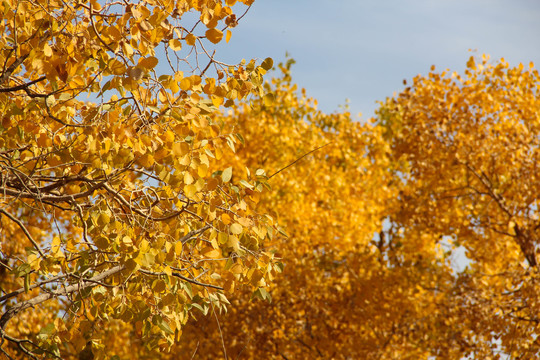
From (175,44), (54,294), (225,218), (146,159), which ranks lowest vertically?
(54,294)

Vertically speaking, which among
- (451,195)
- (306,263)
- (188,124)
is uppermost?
(451,195)

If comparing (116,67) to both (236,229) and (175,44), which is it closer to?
(175,44)

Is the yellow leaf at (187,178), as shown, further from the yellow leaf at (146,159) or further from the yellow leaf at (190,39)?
the yellow leaf at (190,39)

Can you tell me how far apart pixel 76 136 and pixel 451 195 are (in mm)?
9579

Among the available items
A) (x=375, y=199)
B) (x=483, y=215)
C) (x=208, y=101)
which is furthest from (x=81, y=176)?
(x=375, y=199)

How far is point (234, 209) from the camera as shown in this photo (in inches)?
176

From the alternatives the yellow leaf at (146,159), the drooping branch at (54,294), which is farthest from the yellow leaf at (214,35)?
the drooping branch at (54,294)

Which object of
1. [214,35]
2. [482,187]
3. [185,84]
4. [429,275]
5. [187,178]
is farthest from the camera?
[429,275]

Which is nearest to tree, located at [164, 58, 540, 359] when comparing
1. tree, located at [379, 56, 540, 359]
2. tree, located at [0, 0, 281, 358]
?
tree, located at [379, 56, 540, 359]

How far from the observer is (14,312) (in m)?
4.41

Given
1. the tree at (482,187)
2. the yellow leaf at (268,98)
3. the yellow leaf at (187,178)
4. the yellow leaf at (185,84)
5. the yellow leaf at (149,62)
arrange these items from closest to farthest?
the yellow leaf at (187,178)
the yellow leaf at (149,62)
the yellow leaf at (185,84)
the yellow leaf at (268,98)
the tree at (482,187)

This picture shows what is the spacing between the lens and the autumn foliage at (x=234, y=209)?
4.26 meters

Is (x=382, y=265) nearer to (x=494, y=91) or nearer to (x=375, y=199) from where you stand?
(x=375, y=199)

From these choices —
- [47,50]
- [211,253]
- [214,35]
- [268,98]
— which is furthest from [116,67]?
[211,253]
